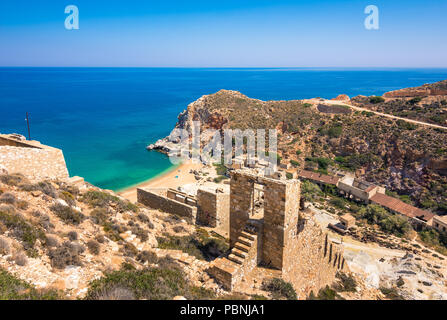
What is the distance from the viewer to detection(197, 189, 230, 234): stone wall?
1409 cm

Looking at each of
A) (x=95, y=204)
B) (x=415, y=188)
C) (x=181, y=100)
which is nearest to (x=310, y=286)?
(x=95, y=204)

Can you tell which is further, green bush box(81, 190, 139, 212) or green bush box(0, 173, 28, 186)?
green bush box(81, 190, 139, 212)

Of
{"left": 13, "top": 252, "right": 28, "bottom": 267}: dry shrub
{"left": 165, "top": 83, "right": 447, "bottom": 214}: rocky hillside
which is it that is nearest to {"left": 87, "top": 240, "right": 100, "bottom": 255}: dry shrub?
{"left": 13, "top": 252, "right": 28, "bottom": 267}: dry shrub

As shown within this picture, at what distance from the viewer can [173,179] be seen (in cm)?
3684

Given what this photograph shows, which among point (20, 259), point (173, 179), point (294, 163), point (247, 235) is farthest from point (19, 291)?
point (294, 163)

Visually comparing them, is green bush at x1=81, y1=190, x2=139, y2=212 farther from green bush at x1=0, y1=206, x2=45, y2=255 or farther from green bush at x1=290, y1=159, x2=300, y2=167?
green bush at x1=290, y1=159, x2=300, y2=167

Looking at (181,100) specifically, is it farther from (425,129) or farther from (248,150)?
(425,129)

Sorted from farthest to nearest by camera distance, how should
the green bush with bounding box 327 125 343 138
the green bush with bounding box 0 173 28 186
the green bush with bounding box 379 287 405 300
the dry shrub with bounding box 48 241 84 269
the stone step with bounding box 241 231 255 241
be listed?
the green bush with bounding box 327 125 343 138 → the green bush with bounding box 379 287 405 300 → the green bush with bounding box 0 173 28 186 → the stone step with bounding box 241 231 255 241 → the dry shrub with bounding box 48 241 84 269

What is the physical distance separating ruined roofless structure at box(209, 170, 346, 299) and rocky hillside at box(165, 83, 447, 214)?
1158 inches

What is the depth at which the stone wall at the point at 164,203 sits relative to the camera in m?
14.3

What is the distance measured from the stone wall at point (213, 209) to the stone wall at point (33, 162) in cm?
632

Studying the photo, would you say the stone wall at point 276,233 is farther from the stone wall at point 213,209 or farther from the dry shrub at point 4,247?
the stone wall at point 213,209

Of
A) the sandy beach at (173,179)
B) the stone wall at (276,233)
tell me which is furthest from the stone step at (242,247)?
the sandy beach at (173,179)
